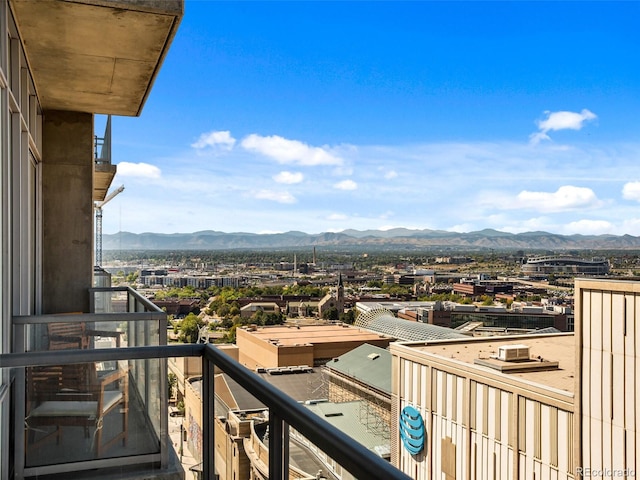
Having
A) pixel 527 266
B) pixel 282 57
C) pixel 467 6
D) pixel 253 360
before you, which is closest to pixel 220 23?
pixel 282 57

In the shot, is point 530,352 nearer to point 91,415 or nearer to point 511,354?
point 511,354

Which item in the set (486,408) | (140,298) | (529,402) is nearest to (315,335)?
(486,408)

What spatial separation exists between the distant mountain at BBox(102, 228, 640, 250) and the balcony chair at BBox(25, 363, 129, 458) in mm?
87150

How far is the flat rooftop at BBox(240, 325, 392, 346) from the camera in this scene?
141 feet

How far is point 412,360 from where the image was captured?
18438 mm

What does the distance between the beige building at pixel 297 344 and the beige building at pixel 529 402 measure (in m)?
19.8

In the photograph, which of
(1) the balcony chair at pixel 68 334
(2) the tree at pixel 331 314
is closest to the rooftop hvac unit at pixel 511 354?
(1) the balcony chair at pixel 68 334

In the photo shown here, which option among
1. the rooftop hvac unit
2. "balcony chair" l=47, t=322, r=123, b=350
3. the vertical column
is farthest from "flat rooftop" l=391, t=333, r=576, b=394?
"balcony chair" l=47, t=322, r=123, b=350

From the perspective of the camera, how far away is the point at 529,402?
13.7 meters

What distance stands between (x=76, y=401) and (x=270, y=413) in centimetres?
192

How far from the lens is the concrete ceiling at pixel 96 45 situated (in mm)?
4402

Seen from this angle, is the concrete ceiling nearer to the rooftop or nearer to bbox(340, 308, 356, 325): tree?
the rooftop

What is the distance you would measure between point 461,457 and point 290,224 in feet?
556

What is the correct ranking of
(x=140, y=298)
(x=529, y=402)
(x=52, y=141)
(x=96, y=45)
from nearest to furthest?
(x=140, y=298) < (x=96, y=45) < (x=52, y=141) < (x=529, y=402)
